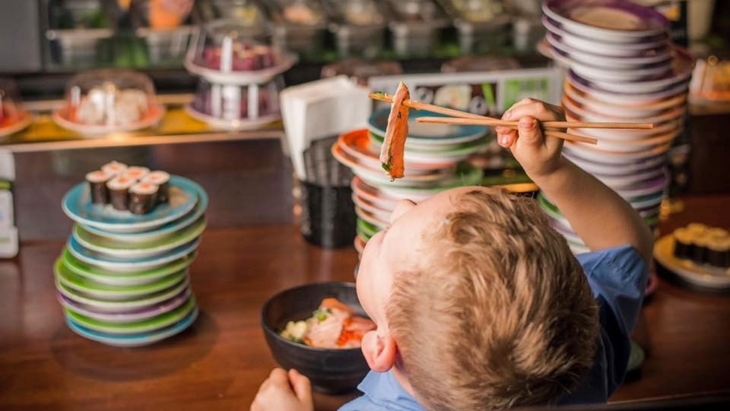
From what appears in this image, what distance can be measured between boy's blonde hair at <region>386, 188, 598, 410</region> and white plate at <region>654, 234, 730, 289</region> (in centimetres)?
130

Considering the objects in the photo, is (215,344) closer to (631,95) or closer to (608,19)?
(631,95)

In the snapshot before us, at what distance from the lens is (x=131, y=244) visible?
2.38 metres

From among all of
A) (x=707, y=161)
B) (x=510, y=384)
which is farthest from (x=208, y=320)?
(x=707, y=161)

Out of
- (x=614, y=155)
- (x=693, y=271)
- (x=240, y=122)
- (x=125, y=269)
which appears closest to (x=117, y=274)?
(x=125, y=269)

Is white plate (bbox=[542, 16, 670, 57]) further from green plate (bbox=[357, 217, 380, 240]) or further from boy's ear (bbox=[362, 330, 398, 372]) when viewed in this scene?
boy's ear (bbox=[362, 330, 398, 372])

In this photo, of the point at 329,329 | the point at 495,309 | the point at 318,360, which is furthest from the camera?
the point at 329,329

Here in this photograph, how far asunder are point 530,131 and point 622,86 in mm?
894

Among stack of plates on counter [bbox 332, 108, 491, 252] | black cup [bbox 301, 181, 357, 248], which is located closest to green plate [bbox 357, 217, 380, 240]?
stack of plates on counter [bbox 332, 108, 491, 252]

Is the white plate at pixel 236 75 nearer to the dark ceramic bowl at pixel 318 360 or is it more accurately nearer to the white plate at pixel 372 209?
the white plate at pixel 372 209

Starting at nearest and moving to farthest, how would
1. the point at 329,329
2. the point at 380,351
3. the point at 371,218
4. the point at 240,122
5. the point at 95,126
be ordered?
the point at 380,351, the point at 329,329, the point at 371,218, the point at 95,126, the point at 240,122

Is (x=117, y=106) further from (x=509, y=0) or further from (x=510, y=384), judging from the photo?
(x=510, y=384)

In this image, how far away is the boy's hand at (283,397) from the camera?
1916mm

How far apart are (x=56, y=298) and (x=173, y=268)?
0.41 metres

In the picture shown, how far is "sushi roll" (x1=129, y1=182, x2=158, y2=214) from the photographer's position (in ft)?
7.84
